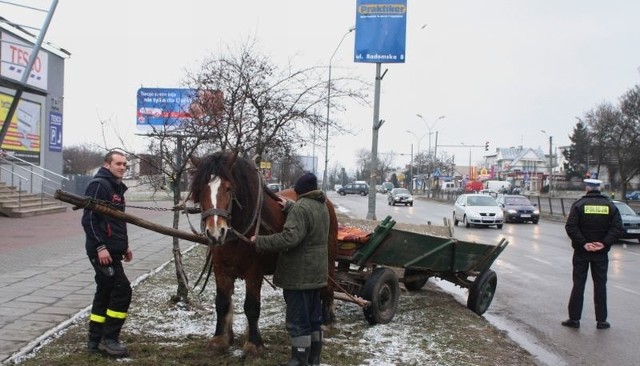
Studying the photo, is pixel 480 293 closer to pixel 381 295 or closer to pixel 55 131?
pixel 381 295

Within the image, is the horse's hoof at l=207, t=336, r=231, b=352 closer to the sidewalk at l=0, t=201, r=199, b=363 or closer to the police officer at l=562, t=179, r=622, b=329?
the sidewalk at l=0, t=201, r=199, b=363

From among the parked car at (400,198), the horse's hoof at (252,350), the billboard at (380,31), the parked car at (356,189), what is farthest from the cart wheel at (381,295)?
the parked car at (356,189)

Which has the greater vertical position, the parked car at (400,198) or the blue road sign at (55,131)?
the blue road sign at (55,131)

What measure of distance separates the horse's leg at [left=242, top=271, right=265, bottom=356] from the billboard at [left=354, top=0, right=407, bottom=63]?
41.2 feet

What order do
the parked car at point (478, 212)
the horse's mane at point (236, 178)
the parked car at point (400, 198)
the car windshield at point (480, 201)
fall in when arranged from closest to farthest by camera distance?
1. the horse's mane at point (236, 178)
2. the parked car at point (478, 212)
3. the car windshield at point (480, 201)
4. the parked car at point (400, 198)

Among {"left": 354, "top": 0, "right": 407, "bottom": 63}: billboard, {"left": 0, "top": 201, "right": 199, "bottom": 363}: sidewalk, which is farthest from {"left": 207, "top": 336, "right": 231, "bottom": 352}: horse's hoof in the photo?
{"left": 354, "top": 0, "right": 407, "bottom": 63}: billboard

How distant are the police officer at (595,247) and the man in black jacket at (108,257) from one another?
18.5 ft

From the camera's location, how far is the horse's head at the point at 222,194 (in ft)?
13.8

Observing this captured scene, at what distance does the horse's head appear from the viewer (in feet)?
13.8

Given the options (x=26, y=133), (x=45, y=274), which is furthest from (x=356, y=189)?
(x=45, y=274)

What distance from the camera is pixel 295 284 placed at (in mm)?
4668

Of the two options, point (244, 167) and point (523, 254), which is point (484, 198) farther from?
point (244, 167)

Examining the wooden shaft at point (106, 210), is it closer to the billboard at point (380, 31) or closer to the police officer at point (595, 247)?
the police officer at point (595, 247)

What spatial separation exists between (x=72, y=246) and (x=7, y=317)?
7.06 m
